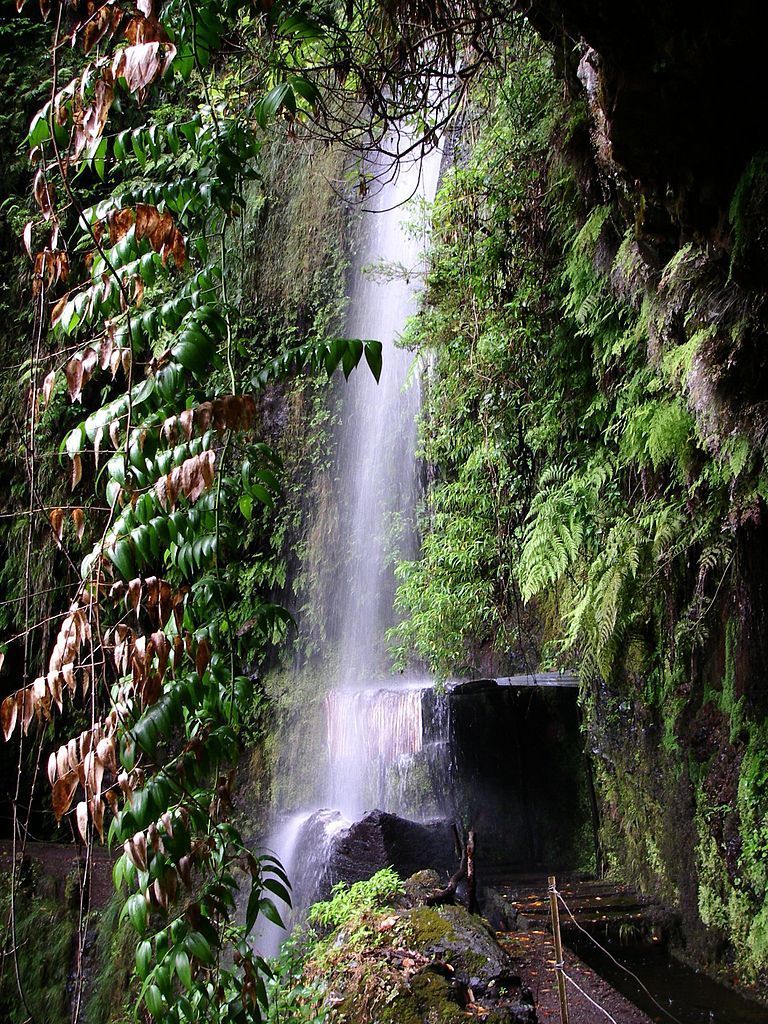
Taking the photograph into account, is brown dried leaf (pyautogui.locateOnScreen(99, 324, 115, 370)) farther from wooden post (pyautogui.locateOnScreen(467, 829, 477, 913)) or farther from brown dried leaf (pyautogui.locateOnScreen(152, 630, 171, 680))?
wooden post (pyautogui.locateOnScreen(467, 829, 477, 913))

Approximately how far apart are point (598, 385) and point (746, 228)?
2.73 meters

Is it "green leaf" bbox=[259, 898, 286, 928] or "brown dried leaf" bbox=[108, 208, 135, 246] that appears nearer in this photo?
"green leaf" bbox=[259, 898, 286, 928]

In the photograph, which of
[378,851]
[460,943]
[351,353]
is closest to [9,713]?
[351,353]

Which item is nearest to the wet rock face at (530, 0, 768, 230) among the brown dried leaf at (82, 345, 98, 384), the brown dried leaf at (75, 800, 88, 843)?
the brown dried leaf at (82, 345, 98, 384)

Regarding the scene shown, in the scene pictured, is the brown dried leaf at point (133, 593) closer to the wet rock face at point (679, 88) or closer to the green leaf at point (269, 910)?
the green leaf at point (269, 910)

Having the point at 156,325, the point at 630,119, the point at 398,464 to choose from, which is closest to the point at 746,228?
the point at 630,119

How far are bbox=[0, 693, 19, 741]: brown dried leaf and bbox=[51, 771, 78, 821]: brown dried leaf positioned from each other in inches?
6.5

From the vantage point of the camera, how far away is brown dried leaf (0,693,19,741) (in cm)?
168

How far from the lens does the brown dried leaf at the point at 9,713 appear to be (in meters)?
1.68

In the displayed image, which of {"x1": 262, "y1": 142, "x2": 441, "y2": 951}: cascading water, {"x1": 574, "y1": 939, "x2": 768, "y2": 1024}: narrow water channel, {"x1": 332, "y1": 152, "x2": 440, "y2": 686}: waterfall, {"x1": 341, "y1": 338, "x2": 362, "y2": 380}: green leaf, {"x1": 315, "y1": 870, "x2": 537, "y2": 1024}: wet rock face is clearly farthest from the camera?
{"x1": 332, "y1": 152, "x2": 440, "y2": 686}: waterfall

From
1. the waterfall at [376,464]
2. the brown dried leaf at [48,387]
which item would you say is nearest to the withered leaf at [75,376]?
the brown dried leaf at [48,387]

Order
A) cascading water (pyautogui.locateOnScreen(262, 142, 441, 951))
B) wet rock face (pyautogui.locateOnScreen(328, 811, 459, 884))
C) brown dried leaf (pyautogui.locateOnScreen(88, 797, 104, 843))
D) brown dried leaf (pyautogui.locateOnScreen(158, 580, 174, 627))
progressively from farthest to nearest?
1. cascading water (pyautogui.locateOnScreen(262, 142, 441, 951))
2. wet rock face (pyautogui.locateOnScreen(328, 811, 459, 884))
3. brown dried leaf (pyautogui.locateOnScreen(158, 580, 174, 627))
4. brown dried leaf (pyautogui.locateOnScreen(88, 797, 104, 843))

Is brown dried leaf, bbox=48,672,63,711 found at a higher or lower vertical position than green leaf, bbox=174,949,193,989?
higher

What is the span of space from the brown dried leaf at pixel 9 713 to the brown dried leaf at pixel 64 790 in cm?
16
